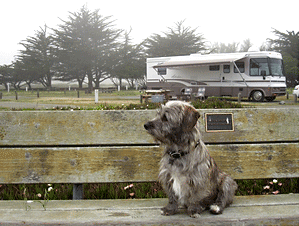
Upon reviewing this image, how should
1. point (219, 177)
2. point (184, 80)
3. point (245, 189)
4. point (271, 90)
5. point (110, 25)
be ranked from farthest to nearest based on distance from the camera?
point (110, 25) < point (184, 80) < point (271, 90) < point (245, 189) < point (219, 177)

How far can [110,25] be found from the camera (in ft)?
172

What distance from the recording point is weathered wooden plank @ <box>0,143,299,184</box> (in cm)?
302

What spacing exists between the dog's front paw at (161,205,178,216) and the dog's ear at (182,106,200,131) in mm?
672

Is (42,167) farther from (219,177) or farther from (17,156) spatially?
(219,177)

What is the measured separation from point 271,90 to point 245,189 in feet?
63.8

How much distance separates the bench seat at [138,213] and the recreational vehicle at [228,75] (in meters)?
18.8

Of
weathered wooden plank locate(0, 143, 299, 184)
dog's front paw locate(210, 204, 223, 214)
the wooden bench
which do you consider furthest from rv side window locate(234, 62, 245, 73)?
dog's front paw locate(210, 204, 223, 214)

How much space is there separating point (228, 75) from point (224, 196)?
21.3 m

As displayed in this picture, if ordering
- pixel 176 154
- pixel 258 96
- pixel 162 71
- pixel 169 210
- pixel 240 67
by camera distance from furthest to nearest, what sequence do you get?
pixel 162 71
pixel 240 67
pixel 258 96
pixel 169 210
pixel 176 154

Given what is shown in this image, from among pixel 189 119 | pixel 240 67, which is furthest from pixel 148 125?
pixel 240 67

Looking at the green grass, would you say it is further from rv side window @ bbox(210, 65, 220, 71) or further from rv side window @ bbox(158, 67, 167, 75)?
rv side window @ bbox(158, 67, 167, 75)

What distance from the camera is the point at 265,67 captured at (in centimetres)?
2145

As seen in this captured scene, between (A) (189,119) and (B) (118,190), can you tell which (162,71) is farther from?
(A) (189,119)

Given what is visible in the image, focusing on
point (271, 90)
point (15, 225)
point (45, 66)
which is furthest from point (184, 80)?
point (45, 66)
